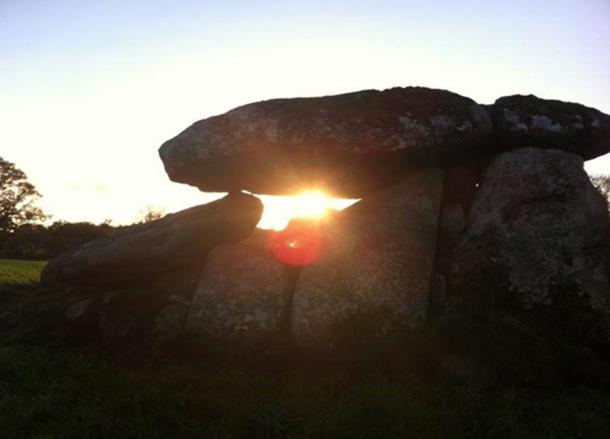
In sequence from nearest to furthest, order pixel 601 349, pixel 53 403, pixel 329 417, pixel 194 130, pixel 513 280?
pixel 329 417 < pixel 53 403 < pixel 601 349 < pixel 513 280 < pixel 194 130

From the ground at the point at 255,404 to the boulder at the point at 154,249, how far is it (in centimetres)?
381

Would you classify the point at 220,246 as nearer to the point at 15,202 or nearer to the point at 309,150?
the point at 309,150

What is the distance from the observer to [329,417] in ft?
27.2

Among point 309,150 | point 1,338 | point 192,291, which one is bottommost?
point 1,338

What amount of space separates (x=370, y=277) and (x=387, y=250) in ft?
3.38

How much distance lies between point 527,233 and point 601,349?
3352 mm

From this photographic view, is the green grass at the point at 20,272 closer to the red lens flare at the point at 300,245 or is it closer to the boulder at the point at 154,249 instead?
the boulder at the point at 154,249

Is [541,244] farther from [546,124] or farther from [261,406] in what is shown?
[261,406]

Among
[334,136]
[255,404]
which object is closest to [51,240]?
[334,136]

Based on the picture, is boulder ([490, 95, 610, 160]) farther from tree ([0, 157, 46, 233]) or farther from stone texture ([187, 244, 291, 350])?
tree ([0, 157, 46, 233])

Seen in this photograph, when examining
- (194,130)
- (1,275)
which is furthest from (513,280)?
(1,275)

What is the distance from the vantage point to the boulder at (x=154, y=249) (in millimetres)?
15164

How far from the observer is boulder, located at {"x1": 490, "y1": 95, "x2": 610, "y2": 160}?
52.1 ft

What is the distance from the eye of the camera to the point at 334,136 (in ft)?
47.0
